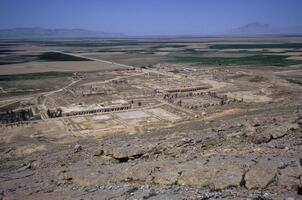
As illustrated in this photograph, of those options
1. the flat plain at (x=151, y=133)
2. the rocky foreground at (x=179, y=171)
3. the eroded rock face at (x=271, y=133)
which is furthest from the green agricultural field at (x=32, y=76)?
the eroded rock face at (x=271, y=133)

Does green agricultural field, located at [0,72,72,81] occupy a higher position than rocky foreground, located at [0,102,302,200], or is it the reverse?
rocky foreground, located at [0,102,302,200]

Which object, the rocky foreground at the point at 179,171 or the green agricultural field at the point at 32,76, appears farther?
the green agricultural field at the point at 32,76

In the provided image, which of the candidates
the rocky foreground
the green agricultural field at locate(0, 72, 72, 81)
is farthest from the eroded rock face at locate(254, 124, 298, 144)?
the green agricultural field at locate(0, 72, 72, 81)

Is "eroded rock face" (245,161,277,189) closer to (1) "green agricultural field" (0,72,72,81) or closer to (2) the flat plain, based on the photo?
(2) the flat plain

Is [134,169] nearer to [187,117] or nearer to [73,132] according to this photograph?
[73,132]

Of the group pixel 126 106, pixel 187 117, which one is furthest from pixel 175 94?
pixel 187 117

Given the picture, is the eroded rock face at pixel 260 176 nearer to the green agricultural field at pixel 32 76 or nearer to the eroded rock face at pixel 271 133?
the eroded rock face at pixel 271 133

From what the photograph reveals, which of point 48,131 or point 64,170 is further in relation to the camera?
point 48,131

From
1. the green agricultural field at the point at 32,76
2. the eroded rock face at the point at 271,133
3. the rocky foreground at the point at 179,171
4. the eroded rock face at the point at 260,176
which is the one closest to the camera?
the eroded rock face at the point at 260,176

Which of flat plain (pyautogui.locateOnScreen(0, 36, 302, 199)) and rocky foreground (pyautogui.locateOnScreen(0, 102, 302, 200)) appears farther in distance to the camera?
flat plain (pyautogui.locateOnScreen(0, 36, 302, 199))
